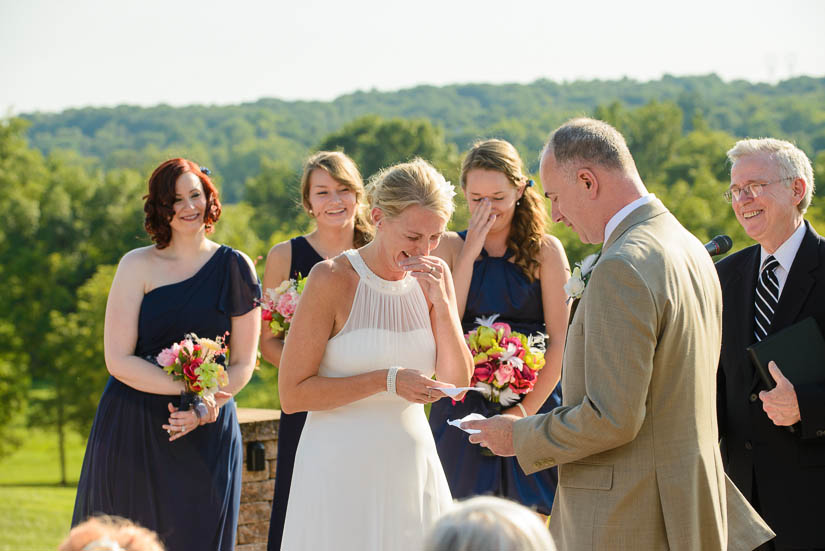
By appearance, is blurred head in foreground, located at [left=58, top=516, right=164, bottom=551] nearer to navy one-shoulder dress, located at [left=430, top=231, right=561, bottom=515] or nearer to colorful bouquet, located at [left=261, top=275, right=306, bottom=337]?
navy one-shoulder dress, located at [left=430, top=231, right=561, bottom=515]

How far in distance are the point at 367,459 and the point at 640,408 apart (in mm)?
1504

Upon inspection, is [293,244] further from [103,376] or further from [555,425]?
[103,376]

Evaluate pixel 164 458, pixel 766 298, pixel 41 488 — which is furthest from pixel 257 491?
pixel 41 488

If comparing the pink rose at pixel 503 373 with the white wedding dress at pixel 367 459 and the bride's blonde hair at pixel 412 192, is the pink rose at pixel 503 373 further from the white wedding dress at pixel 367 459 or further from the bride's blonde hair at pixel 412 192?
the bride's blonde hair at pixel 412 192

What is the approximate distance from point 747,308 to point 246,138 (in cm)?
11235

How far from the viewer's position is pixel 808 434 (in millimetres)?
4191

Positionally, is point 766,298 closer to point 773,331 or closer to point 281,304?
point 773,331

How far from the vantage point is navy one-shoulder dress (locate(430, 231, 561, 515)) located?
5.07 metres

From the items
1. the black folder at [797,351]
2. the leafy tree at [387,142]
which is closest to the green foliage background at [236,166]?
the leafy tree at [387,142]

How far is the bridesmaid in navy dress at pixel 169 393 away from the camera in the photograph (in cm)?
525

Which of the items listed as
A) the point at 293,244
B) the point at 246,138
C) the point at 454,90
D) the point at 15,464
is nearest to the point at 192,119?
the point at 246,138

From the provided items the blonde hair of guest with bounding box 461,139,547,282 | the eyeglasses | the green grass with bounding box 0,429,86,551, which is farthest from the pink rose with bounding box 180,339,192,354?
the eyeglasses

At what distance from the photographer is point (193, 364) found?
514 centimetres

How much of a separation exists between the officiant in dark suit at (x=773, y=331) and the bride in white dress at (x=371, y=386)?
151 centimetres
